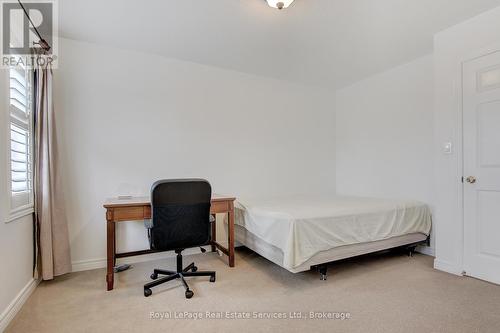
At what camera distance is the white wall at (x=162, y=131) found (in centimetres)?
281

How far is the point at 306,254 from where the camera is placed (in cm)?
234

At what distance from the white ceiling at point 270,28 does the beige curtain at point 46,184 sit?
2.39 ft

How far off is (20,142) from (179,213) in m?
1.44

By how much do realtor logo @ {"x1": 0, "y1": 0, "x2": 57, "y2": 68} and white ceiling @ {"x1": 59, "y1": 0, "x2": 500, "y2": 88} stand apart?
0.40ft

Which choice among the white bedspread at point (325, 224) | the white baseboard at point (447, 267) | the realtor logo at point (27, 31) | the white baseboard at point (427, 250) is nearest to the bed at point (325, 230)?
the white bedspread at point (325, 224)

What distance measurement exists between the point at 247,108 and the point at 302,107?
40.0 inches

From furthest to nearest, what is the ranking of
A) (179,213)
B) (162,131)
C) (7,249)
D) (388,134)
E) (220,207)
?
(388,134), (162,131), (220,207), (179,213), (7,249)

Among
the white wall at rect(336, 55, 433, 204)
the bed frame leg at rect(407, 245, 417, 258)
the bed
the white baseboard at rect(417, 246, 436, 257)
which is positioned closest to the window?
the bed

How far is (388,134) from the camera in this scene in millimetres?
3691

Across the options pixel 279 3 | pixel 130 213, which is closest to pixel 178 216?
pixel 130 213

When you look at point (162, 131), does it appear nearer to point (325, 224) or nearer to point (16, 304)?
point (16, 304)

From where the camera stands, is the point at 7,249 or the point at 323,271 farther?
the point at 323,271

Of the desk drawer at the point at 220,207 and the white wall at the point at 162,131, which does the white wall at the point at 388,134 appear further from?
the desk drawer at the point at 220,207

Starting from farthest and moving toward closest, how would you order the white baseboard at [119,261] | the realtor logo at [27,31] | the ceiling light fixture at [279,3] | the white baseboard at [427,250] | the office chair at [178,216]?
the white baseboard at [427,250]
the white baseboard at [119,261]
the office chair at [178,216]
the ceiling light fixture at [279,3]
the realtor logo at [27,31]
